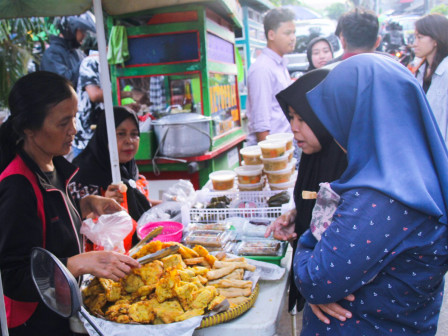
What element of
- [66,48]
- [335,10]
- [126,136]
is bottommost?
[126,136]

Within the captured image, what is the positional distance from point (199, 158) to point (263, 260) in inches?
92.5

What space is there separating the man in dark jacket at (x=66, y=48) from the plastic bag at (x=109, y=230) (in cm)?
347

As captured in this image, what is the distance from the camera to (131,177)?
10.4 feet

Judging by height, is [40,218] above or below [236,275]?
above

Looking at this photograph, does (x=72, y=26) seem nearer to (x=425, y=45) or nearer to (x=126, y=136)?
(x=126, y=136)

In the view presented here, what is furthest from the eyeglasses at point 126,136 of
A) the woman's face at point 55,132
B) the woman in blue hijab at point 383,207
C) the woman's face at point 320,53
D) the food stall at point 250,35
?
the food stall at point 250,35

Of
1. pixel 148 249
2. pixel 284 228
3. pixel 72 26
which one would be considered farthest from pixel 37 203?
pixel 72 26

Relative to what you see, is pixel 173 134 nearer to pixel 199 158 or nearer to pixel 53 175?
pixel 199 158

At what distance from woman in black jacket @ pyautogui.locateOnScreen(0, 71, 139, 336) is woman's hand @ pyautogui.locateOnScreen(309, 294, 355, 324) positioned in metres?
0.70

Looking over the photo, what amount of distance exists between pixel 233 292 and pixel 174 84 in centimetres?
323

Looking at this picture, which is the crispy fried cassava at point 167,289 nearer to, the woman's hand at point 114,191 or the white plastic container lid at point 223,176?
the woman's hand at point 114,191

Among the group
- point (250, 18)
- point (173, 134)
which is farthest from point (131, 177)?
point (250, 18)

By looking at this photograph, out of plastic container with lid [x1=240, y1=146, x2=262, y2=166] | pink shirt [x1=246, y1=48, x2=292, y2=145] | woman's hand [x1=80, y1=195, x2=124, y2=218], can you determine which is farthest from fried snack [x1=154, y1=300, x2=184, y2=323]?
pink shirt [x1=246, y1=48, x2=292, y2=145]

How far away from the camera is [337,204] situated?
1.46 metres
